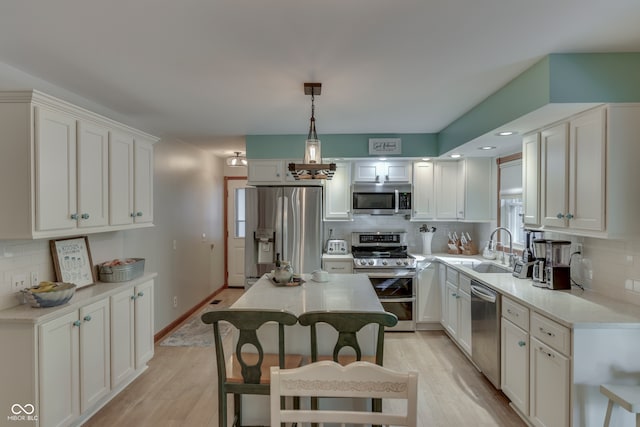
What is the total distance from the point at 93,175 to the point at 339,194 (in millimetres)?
2895

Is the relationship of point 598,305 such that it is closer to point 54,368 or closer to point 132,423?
point 132,423

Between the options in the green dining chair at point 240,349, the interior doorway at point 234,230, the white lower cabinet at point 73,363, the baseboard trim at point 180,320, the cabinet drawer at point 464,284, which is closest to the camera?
the green dining chair at point 240,349

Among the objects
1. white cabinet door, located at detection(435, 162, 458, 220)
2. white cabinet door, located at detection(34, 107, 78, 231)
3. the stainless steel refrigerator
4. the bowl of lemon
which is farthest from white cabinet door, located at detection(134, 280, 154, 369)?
white cabinet door, located at detection(435, 162, 458, 220)

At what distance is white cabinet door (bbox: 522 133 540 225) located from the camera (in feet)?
9.14

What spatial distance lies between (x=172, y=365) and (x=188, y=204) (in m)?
2.32

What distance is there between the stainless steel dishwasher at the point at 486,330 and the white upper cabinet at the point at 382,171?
1.84m

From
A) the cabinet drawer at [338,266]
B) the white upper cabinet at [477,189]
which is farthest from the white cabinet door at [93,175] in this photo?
the white upper cabinet at [477,189]

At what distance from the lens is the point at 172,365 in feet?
11.2

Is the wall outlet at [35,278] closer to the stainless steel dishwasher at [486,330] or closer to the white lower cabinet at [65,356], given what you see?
the white lower cabinet at [65,356]

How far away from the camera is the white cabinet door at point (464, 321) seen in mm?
3453

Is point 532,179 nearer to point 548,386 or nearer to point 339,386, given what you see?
point 548,386

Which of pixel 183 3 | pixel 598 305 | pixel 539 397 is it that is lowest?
pixel 539 397

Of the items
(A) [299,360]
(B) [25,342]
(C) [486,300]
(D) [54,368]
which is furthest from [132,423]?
(C) [486,300]

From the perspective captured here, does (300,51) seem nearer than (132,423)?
Yes
